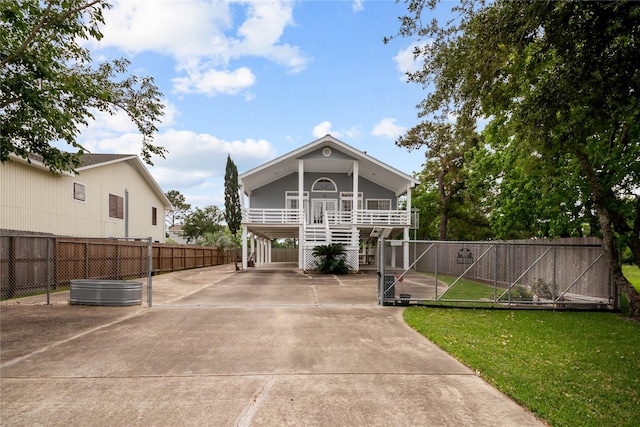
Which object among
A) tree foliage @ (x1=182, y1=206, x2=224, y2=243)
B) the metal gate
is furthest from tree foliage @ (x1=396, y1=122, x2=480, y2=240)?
tree foliage @ (x1=182, y1=206, x2=224, y2=243)

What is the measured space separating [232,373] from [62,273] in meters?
11.0

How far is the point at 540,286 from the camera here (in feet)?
36.7

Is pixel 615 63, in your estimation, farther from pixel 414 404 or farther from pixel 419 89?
pixel 414 404

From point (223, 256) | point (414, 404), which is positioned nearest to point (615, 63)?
point (414, 404)

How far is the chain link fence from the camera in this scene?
32.7 feet

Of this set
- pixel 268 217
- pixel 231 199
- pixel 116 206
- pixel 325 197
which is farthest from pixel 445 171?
pixel 116 206

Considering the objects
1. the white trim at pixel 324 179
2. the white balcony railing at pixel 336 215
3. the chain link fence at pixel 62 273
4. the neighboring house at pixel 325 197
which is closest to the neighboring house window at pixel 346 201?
the neighboring house at pixel 325 197

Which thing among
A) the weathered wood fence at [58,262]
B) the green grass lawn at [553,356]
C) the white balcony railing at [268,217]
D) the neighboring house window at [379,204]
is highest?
the neighboring house window at [379,204]

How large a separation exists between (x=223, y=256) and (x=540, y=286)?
28708 millimetres

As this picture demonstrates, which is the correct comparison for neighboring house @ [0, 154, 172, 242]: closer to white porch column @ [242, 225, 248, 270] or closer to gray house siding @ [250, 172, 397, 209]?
white porch column @ [242, 225, 248, 270]

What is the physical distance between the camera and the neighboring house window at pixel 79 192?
17.9m

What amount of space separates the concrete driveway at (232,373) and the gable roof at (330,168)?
14312 mm

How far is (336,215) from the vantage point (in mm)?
23406

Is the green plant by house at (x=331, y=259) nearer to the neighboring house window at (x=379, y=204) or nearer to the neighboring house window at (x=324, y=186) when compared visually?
the neighboring house window at (x=324, y=186)
